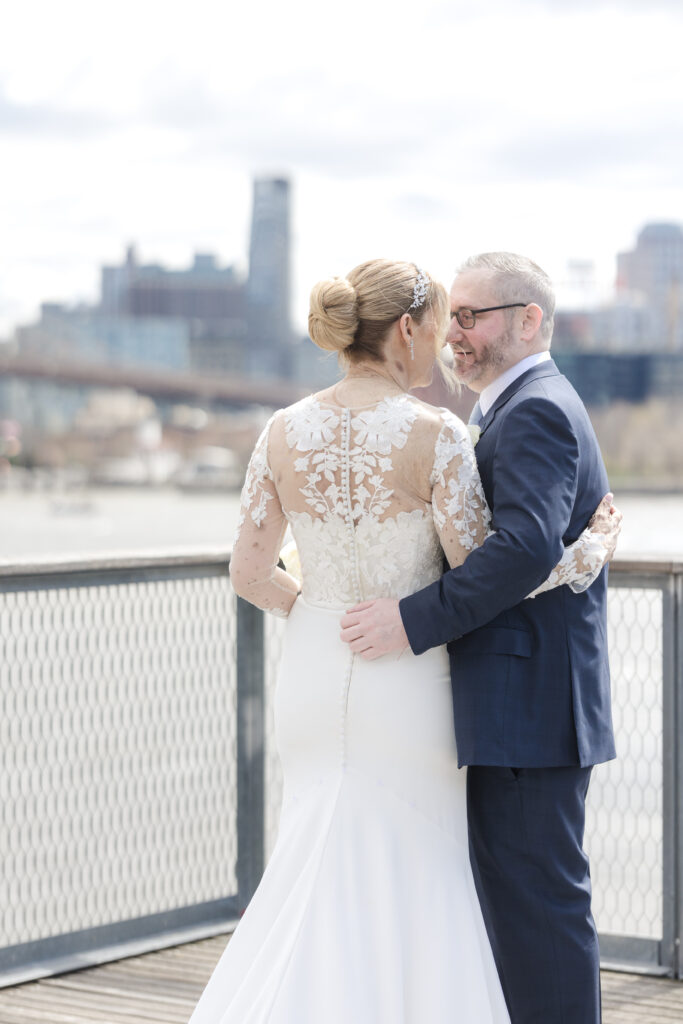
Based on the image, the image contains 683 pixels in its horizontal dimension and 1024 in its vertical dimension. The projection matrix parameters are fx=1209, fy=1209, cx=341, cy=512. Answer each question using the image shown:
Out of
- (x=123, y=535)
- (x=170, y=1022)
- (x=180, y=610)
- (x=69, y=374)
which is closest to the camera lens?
(x=170, y=1022)

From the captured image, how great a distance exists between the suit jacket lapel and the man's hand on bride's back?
1.13ft

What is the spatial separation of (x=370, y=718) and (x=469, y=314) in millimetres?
686

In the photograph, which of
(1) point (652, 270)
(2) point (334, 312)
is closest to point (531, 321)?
(2) point (334, 312)

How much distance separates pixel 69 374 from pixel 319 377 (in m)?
30.4

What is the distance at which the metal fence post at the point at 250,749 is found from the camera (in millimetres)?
2836

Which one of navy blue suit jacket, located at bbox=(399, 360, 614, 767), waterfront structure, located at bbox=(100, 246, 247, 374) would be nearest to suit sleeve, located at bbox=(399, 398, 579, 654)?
navy blue suit jacket, located at bbox=(399, 360, 614, 767)

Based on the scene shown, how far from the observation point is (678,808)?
2594 millimetres

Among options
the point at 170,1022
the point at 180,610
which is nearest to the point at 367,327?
the point at 180,610

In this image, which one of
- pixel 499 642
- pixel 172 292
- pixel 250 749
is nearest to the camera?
pixel 499 642

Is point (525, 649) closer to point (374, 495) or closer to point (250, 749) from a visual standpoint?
point (374, 495)

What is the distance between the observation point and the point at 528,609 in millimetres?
1939

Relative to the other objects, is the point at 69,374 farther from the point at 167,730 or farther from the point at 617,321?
the point at 167,730

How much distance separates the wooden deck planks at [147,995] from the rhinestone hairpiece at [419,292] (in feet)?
4.96

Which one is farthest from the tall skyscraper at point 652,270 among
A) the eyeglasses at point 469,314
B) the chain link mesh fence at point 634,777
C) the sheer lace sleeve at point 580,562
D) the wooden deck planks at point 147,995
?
the sheer lace sleeve at point 580,562
